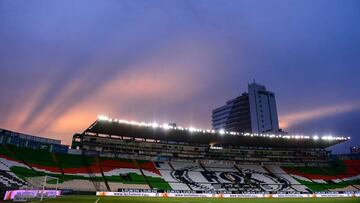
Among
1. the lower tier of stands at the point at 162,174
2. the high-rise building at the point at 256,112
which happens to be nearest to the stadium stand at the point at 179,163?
the lower tier of stands at the point at 162,174

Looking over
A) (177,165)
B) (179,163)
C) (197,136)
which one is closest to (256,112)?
(197,136)

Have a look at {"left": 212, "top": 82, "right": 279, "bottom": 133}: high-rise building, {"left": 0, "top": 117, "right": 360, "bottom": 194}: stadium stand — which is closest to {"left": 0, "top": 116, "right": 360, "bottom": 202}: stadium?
{"left": 0, "top": 117, "right": 360, "bottom": 194}: stadium stand

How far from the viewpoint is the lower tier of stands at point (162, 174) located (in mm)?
55594

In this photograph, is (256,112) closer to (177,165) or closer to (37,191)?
(177,165)

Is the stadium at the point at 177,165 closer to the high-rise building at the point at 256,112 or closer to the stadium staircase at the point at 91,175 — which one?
the stadium staircase at the point at 91,175

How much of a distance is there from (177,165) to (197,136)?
9.81 metres

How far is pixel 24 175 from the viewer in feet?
168

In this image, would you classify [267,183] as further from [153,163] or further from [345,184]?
[153,163]

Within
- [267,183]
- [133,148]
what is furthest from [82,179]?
[267,183]

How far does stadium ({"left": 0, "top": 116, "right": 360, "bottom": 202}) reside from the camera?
55.4m

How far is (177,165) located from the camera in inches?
3059

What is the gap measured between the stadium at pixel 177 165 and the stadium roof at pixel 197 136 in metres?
0.23

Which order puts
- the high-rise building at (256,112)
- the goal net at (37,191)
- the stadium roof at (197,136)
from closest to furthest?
the goal net at (37,191), the stadium roof at (197,136), the high-rise building at (256,112)

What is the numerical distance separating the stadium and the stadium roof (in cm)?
23
